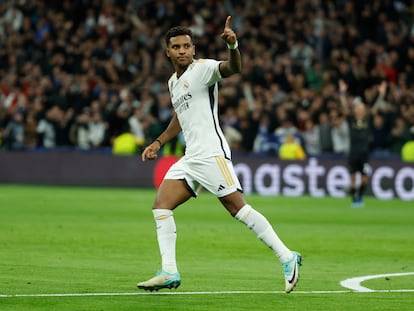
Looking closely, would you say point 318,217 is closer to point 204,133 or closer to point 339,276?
point 339,276

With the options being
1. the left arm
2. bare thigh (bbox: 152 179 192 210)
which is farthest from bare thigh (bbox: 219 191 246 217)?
the left arm

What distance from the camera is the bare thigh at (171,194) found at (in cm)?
1033

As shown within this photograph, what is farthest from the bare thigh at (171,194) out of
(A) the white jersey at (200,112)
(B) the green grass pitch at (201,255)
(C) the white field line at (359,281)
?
(C) the white field line at (359,281)

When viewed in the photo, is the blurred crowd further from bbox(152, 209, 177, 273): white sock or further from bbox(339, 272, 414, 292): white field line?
bbox(152, 209, 177, 273): white sock

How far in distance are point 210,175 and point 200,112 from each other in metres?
0.57

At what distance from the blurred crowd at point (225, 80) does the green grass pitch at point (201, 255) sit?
4.20 metres

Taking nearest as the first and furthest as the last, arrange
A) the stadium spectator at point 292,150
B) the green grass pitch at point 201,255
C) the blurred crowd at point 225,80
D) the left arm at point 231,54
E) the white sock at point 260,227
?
1. the left arm at point 231,54
2. the green grass pitch at point 201,255
3. the white sock at point 260,227
4. the stadium spectator at point 292,150
5. the blurred crowd at point 225,80

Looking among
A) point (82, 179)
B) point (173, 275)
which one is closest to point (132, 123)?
point (82, 179)

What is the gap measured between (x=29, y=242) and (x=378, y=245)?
15.6ft

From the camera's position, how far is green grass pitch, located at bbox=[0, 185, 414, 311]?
9.73m

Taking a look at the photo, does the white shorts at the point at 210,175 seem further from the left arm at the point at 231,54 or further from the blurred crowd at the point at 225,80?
the blurred crowd at the point at 225,80

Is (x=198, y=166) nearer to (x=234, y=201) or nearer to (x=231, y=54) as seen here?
(x=234, y=201)

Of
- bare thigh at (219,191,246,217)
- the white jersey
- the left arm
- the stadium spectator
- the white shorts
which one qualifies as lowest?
the stadium spectator

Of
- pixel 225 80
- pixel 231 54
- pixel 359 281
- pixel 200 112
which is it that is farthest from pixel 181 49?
pixel 225 80
